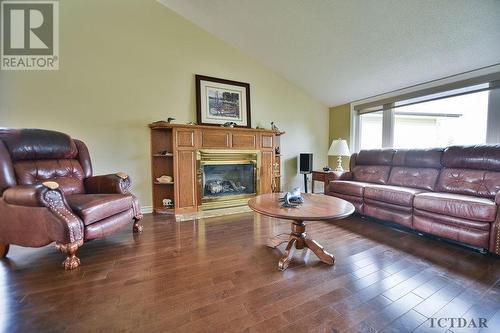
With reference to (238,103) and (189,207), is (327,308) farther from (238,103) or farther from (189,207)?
(238,103)

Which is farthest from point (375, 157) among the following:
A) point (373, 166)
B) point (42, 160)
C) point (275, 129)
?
point (42, 160)

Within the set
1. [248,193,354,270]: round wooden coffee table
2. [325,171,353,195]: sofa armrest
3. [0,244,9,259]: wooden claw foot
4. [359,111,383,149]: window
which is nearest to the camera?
[248,193,354,270]: round wooden coffee table

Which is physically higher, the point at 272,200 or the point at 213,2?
the point at 213,2

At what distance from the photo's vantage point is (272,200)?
213 centimetres

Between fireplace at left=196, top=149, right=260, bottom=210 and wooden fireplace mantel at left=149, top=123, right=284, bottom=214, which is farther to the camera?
fireplace at left=196, top=149, right=260, bottom=210

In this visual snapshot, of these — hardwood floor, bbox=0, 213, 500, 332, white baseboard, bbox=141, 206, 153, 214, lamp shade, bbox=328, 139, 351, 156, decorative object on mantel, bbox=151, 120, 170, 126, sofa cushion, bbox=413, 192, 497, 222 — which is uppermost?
decorative object on mantel, bbox=151, 120, 170, 126

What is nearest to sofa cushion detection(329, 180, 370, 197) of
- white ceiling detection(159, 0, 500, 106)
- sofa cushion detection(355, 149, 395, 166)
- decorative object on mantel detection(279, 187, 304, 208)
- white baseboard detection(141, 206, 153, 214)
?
sofa cushion detection(355, 149, 395, 166)

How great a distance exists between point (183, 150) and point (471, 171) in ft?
12.0

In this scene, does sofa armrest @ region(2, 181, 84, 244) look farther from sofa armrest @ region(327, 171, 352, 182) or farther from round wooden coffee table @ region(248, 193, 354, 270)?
sofa armrest @ region(327, 171, 352, 182)

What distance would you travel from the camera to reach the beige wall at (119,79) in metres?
2.73

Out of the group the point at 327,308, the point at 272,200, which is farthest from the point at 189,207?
the point at 327,308

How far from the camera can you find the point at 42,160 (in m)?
2.29

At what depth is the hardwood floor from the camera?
1.18m

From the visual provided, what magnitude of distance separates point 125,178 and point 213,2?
2.65 metres
